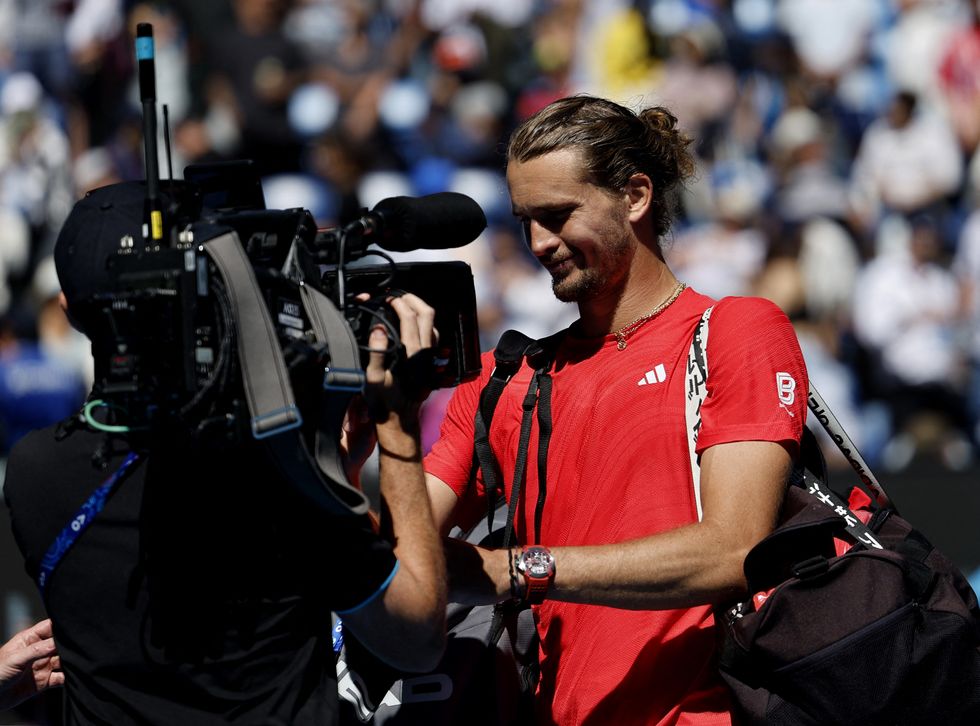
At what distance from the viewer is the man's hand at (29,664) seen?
2.72m

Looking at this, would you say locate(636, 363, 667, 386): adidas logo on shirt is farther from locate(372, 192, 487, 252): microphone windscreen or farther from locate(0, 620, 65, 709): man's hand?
locate(0, 620, 65, 709): man's hand

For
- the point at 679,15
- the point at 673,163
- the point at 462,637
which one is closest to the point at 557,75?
→ the point at 679,15

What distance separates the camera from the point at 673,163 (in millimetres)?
3199

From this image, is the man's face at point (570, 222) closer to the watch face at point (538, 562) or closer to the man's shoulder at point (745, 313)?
the man's shoulder at point (745, 313)

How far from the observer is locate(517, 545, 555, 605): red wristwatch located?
2467mm

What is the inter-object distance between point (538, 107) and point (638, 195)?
4777 mm

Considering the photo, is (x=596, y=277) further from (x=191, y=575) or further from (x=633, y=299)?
(x=191, y=575)

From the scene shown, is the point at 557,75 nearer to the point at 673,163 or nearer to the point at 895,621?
the point at 673,163

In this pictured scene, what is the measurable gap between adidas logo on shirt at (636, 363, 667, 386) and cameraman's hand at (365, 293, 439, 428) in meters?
0.73

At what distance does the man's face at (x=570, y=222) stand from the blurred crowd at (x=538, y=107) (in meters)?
4.23

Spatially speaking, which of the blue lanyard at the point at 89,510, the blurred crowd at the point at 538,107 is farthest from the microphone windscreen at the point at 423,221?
the blurred crowd at the point at 538,107

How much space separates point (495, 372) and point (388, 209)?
86cm

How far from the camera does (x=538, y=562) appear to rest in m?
2.48

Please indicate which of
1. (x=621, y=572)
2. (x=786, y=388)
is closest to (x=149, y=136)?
(x=621, y=572)
